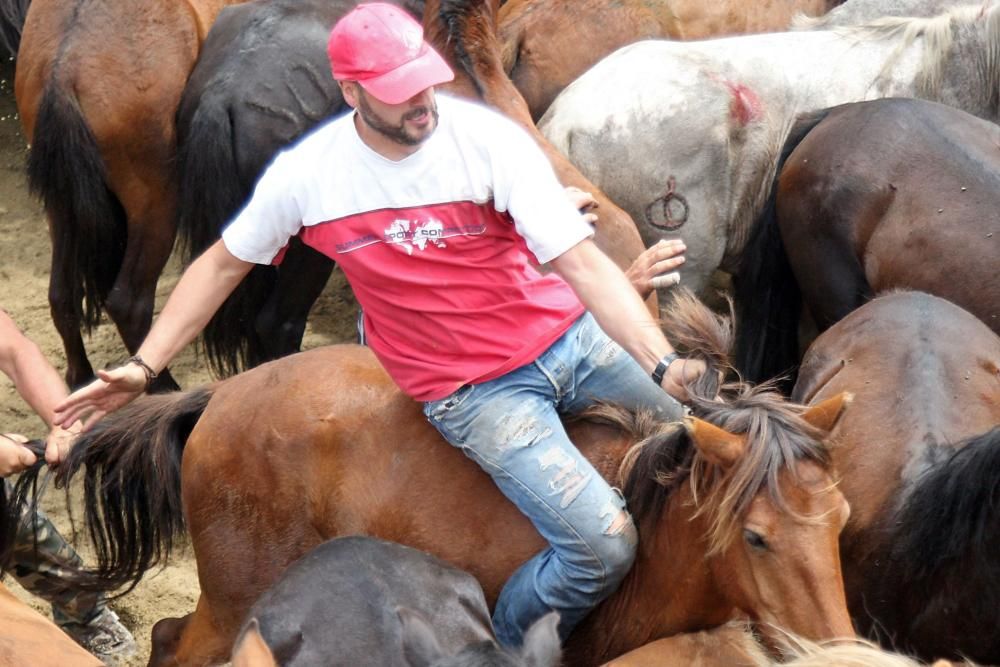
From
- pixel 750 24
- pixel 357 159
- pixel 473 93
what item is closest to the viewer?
pixel 357 159

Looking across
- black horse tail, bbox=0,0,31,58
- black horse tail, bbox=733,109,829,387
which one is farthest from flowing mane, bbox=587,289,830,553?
black horse tail, bbox=0,0,31,58

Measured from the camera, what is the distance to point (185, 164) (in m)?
4.99

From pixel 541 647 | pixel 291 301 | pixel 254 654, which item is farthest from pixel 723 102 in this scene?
pixel 254 654

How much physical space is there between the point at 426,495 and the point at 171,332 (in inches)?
29.2

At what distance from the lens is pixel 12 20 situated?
23.1 ft

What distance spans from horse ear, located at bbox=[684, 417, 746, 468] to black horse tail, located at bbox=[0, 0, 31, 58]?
5.51m

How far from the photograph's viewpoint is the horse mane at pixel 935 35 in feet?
16.5

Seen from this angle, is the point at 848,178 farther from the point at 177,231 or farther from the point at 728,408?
the point at 177,231

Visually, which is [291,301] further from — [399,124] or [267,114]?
[399,124]

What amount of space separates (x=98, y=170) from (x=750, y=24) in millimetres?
3104

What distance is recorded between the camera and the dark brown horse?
4.20 m

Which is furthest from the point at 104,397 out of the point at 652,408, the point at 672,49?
the point at 672,49

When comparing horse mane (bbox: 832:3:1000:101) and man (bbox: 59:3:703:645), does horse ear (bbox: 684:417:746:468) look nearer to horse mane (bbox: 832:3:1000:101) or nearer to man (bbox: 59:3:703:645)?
man (bbox: 59:3:703:645)

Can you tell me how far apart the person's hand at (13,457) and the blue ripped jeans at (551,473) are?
972mm
